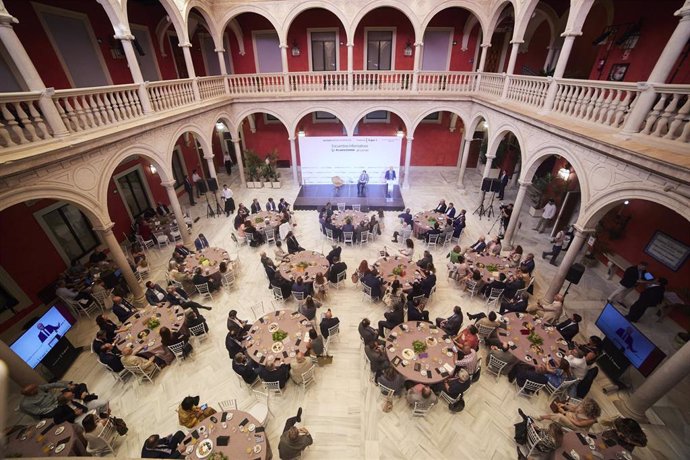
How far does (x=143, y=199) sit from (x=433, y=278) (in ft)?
43.2

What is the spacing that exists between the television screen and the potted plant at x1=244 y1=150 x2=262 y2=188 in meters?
10.9

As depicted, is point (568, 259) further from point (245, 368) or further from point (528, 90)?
point (245, 368)

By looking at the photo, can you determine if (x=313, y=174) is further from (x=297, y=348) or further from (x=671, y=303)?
(x=671, y=303)

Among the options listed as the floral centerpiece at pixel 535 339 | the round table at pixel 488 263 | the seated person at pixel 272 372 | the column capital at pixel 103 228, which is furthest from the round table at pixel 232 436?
the round table at pixel 488 263

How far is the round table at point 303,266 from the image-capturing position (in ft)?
30.9

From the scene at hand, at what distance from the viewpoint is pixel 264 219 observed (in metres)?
12.8

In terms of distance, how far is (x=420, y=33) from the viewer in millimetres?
13883

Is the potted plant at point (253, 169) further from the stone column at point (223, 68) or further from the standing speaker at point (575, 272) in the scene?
the standing speaker at point (575, 272)

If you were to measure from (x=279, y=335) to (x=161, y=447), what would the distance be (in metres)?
2.81

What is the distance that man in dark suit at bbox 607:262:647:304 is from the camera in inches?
348

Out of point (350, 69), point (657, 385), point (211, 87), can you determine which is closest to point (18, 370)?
point (211, 87)

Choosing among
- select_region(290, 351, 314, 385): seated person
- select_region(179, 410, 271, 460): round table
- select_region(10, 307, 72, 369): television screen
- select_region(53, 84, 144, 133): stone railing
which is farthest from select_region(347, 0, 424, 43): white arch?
select_region(179, 410, 271, 460): round table

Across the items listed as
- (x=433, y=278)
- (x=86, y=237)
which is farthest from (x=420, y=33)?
(x=86, y=237)

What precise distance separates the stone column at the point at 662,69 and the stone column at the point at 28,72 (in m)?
12.3
